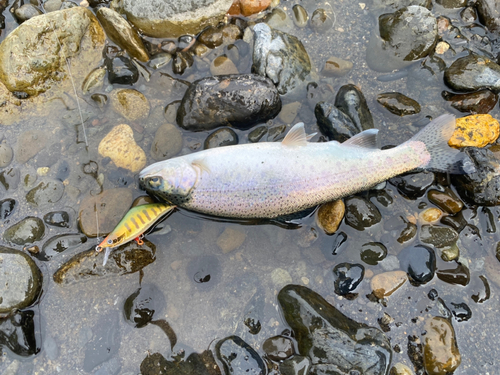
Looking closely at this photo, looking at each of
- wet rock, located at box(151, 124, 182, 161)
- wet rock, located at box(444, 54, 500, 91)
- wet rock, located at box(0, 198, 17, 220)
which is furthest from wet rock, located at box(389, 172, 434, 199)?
wet rock, located at box(0, 198, 17, 220)

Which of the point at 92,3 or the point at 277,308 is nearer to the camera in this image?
the point at 277,308

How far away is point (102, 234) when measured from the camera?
145 inches

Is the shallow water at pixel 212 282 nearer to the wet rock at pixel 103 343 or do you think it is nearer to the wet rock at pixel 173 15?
the wet rock at pixel 103 343

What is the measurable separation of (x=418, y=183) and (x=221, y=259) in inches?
102

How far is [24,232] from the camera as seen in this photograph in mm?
3676

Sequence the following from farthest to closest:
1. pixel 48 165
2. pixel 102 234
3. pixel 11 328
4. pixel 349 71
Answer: pixel 349 71
pixel 48 165
pixel 102 234
pixel 11 328

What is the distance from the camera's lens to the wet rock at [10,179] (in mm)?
3855

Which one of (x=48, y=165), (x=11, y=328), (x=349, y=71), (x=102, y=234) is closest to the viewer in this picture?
(x=11, y=328)

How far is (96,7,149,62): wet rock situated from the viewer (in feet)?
12.7

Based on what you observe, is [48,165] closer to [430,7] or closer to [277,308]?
[277,308]

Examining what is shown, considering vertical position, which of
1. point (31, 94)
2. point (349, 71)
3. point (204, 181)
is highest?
point (31, 94)

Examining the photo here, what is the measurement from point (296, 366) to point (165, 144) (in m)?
3.00

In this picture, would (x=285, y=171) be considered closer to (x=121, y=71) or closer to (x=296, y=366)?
(x=296, y=366)

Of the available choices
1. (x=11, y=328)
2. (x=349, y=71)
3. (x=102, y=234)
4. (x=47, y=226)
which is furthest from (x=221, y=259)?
(x=349, y=71)
